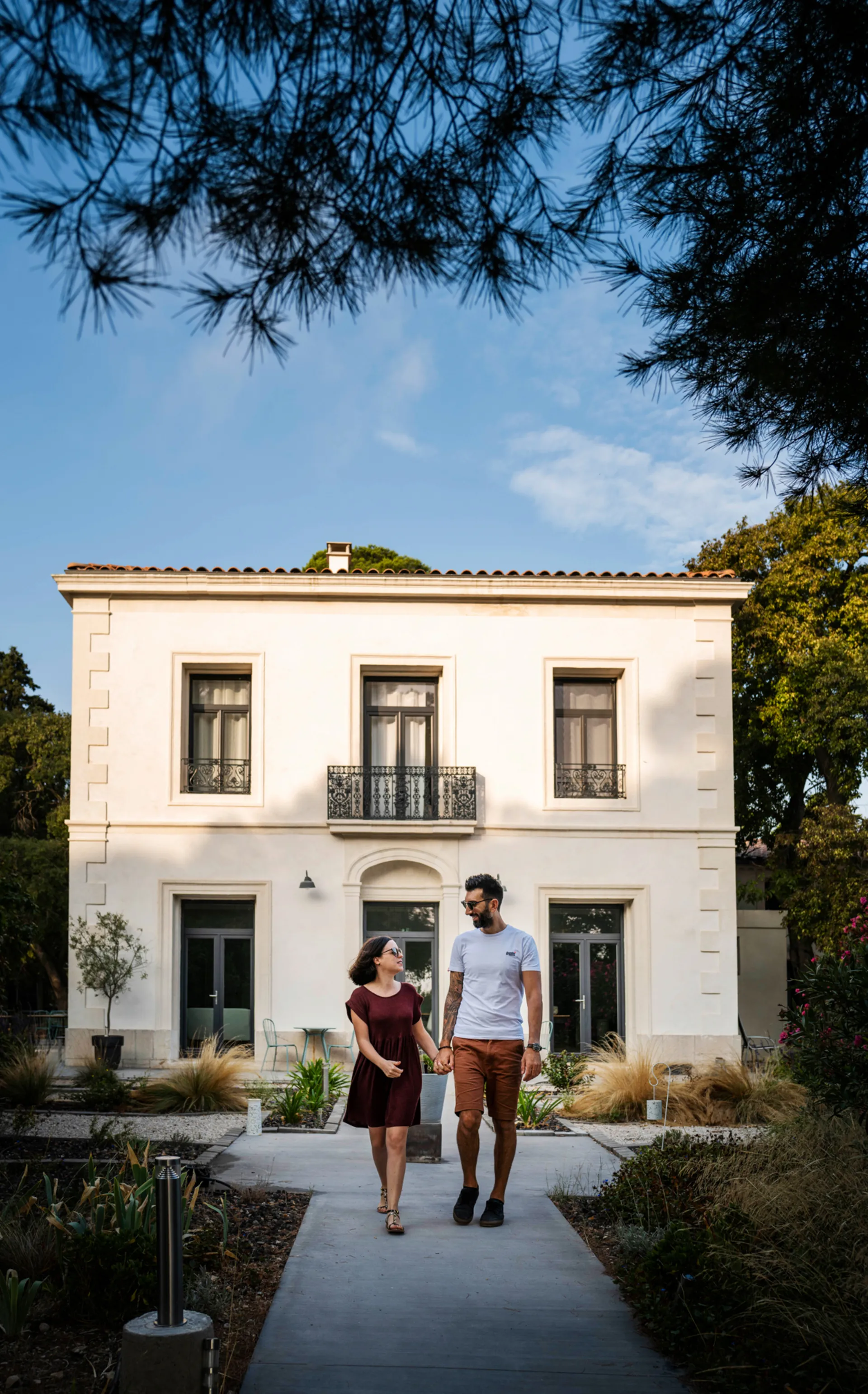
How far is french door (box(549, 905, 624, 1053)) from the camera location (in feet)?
64.0

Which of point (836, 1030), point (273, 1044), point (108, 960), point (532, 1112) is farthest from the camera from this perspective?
point (273, 1044)

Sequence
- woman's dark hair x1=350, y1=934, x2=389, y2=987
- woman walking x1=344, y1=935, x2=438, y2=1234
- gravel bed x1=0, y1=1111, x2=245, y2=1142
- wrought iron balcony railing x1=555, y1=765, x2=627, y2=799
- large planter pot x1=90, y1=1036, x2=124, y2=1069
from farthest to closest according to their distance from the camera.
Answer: wrought iron balcony railing x1=555, y1=765, x2=627, y2=799
large planter pot x1=90, y1=1036, x2=124, y2=1069
gravel bed x1=0, y1=1111, x2=245, y2=1142
woman's dark hair x1=350, y1=934, x2=389, y2=987
woman walking x1=344, y1=935, x2=438, y2=1234

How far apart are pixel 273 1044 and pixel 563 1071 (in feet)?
16.7

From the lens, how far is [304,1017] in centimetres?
1888

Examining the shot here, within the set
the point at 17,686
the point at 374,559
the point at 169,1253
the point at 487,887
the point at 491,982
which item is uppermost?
the point at 374,559

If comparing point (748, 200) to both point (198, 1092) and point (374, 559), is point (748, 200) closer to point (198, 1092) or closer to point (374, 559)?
point (198, 1092)

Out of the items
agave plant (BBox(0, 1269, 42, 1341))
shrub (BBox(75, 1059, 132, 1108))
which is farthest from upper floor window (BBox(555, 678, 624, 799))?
agave plant (BBox(0, 1269, 42, 1341))

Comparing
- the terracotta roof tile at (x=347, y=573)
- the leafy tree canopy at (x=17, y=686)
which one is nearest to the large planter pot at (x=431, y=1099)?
the terracotta roof tile at (x=347, y=573)

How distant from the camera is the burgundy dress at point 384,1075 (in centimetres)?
700

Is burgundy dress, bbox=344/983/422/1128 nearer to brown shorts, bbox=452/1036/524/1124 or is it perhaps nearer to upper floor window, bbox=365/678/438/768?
brown shorts, bbox=452/1036/524/1124

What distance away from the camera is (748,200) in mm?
4891

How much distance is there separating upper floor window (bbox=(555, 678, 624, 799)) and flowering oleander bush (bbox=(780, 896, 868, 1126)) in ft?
36.7

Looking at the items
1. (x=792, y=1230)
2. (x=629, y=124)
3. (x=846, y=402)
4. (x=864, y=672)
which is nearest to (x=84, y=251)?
(x=629, y=124)

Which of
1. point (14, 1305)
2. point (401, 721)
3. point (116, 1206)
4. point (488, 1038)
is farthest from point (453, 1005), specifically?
point (401, 721)
